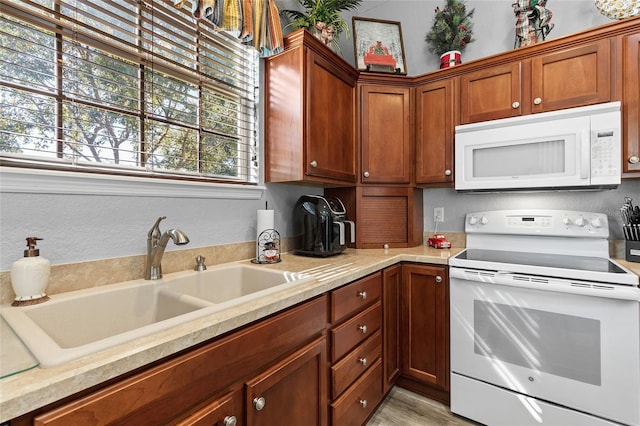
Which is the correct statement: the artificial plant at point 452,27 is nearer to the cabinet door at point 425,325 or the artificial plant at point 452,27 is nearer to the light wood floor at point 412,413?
the cabinet door at point 425,325

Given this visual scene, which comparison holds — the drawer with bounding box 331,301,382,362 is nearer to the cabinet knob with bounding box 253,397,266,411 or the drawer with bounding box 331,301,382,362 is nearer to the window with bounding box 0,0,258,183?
the cabinet knob with bounding box 253,397,266,411

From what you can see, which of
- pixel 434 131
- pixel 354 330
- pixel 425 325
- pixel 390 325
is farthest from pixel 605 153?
pixel 354 330

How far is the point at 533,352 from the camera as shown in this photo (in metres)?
1.52

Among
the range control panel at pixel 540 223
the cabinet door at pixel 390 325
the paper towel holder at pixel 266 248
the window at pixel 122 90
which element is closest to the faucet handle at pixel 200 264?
the paper towel holder at pixel 266 248

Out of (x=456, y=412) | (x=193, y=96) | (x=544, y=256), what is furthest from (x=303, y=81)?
(x=456, y=412)

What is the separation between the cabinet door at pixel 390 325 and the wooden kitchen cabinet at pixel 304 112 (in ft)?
2.36

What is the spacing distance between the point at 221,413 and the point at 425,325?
142 cm

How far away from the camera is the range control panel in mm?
1836

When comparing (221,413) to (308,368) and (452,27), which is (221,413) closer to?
(308,368)

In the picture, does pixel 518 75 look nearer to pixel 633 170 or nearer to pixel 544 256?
pixel 633 170

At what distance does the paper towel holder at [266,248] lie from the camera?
1.66 meters

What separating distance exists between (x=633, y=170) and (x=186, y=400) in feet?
7.45

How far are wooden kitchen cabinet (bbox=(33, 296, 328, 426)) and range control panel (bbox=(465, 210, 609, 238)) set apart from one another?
1515 mm

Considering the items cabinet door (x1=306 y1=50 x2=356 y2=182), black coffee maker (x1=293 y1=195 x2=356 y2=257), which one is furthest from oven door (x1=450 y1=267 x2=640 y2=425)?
cabinet door (x1=306 y1=50 x2=356 y2=182)
